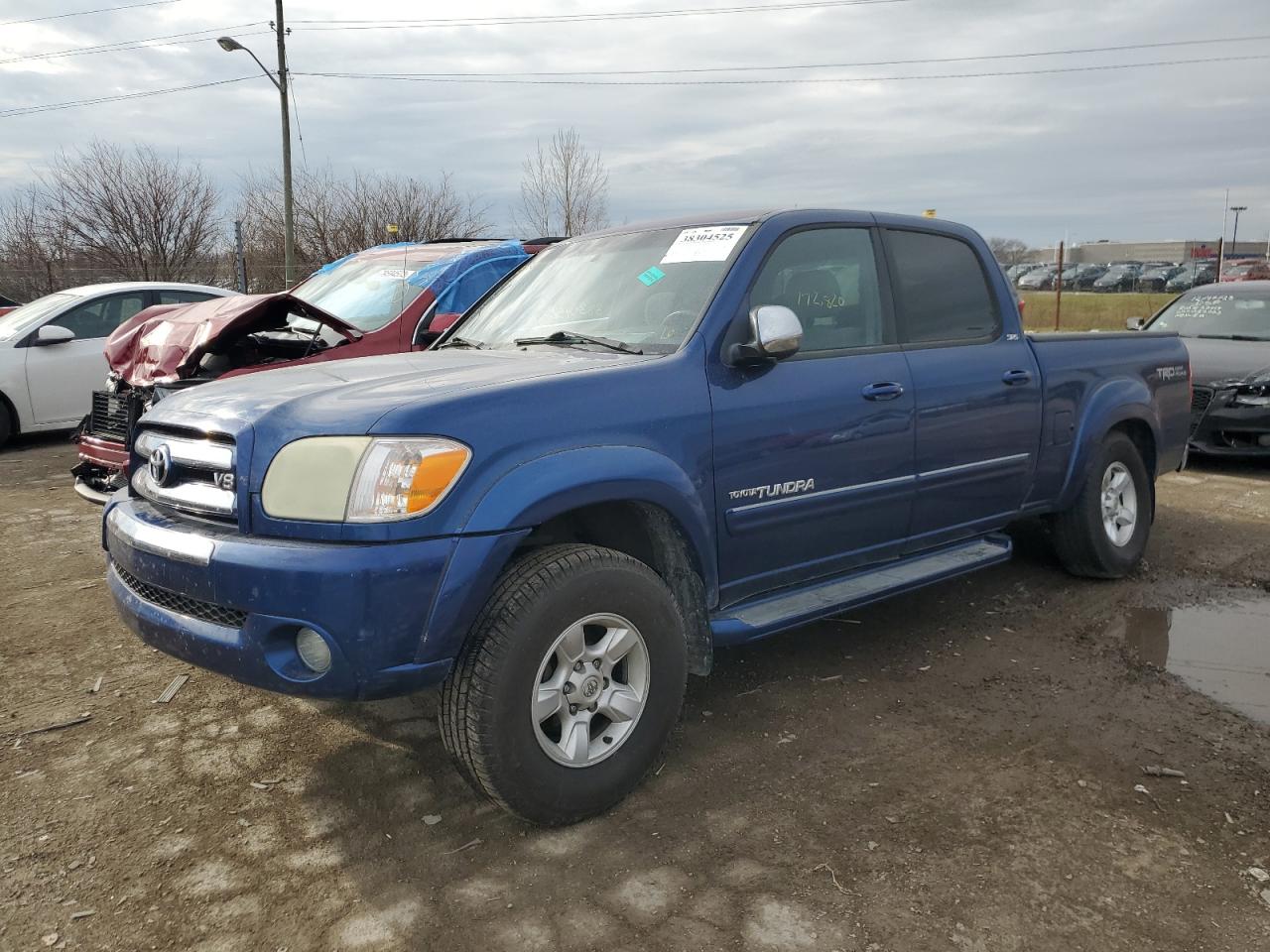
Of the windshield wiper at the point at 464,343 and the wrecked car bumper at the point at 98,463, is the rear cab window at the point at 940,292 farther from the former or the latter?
the wrecked car bumper at the point at 98,463

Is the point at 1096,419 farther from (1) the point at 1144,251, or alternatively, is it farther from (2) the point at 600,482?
(1) the point at 1144,251

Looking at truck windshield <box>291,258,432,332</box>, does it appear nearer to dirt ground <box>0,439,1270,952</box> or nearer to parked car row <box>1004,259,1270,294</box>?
dirt ground <box>0,439,1270,952</box>

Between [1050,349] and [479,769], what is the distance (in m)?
3.45

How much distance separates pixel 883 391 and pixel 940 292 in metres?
0.84

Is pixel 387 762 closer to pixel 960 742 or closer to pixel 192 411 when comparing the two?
pixel 192 411

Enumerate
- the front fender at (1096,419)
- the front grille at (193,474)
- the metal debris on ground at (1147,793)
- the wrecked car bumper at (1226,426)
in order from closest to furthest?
the front grille at (193,474) < the metal debris on ground at (1147,793) < the front fender at (1096,419) < the wrecked car bumper at (1226,426)

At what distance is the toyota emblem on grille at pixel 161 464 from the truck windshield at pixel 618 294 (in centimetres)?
132

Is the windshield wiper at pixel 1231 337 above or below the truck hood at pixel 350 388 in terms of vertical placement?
below

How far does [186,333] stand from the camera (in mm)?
5777

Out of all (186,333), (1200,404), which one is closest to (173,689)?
(186,333)

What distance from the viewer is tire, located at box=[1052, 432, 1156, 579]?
4988 mm

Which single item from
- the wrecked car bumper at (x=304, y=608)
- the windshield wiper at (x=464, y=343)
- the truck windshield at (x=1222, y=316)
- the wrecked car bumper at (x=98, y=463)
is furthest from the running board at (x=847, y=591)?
the truck windshield at (x=1222, y=316)

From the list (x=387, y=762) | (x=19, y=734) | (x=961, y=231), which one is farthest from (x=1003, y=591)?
(x=19, y=734)

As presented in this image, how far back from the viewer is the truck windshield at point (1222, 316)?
8945mm
